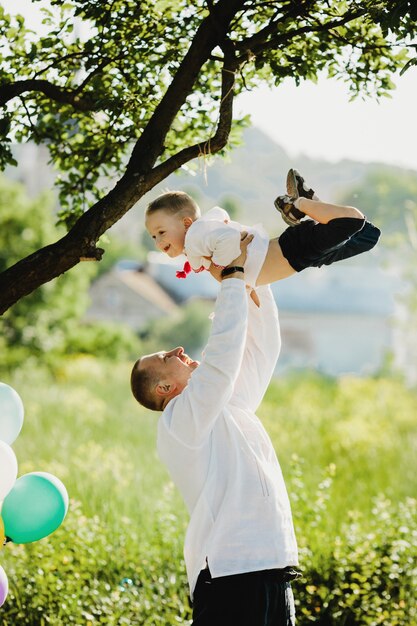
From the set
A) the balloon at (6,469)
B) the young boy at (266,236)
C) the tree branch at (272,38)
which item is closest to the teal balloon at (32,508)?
the balloon at (6,469)

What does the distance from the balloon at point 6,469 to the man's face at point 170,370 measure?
25.0 inches

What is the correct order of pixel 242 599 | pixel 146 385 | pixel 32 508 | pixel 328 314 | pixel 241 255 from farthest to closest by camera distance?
pixel 328 314 < pixel 32 508 < pixel 146 385 < pixel 241 255 < pixel 242 599

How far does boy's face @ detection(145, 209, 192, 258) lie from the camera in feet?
9.51

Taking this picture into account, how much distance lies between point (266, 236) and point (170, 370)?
54cm

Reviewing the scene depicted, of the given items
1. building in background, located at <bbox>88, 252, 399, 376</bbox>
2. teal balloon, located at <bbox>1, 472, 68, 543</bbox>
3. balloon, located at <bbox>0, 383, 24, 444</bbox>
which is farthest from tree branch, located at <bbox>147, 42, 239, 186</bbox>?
building in background, located at <bbox>88, 252, 399, 376</bbox>

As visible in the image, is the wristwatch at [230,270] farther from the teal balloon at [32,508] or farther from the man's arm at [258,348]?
the teal balloon at [32,508]

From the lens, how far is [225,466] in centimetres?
265

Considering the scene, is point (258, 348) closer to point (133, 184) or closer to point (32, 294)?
point (133, 184)

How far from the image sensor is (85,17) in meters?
3.45

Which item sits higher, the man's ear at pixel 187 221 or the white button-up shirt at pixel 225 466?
the man's ear at pixel 187 221

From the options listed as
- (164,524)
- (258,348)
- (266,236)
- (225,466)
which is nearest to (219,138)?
(266,236)

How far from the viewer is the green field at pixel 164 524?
13.5 ft

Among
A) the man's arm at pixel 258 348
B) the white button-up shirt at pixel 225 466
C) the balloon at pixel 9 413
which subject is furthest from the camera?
the balloon at pixel 9 413

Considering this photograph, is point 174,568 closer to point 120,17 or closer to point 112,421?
point 120,17
